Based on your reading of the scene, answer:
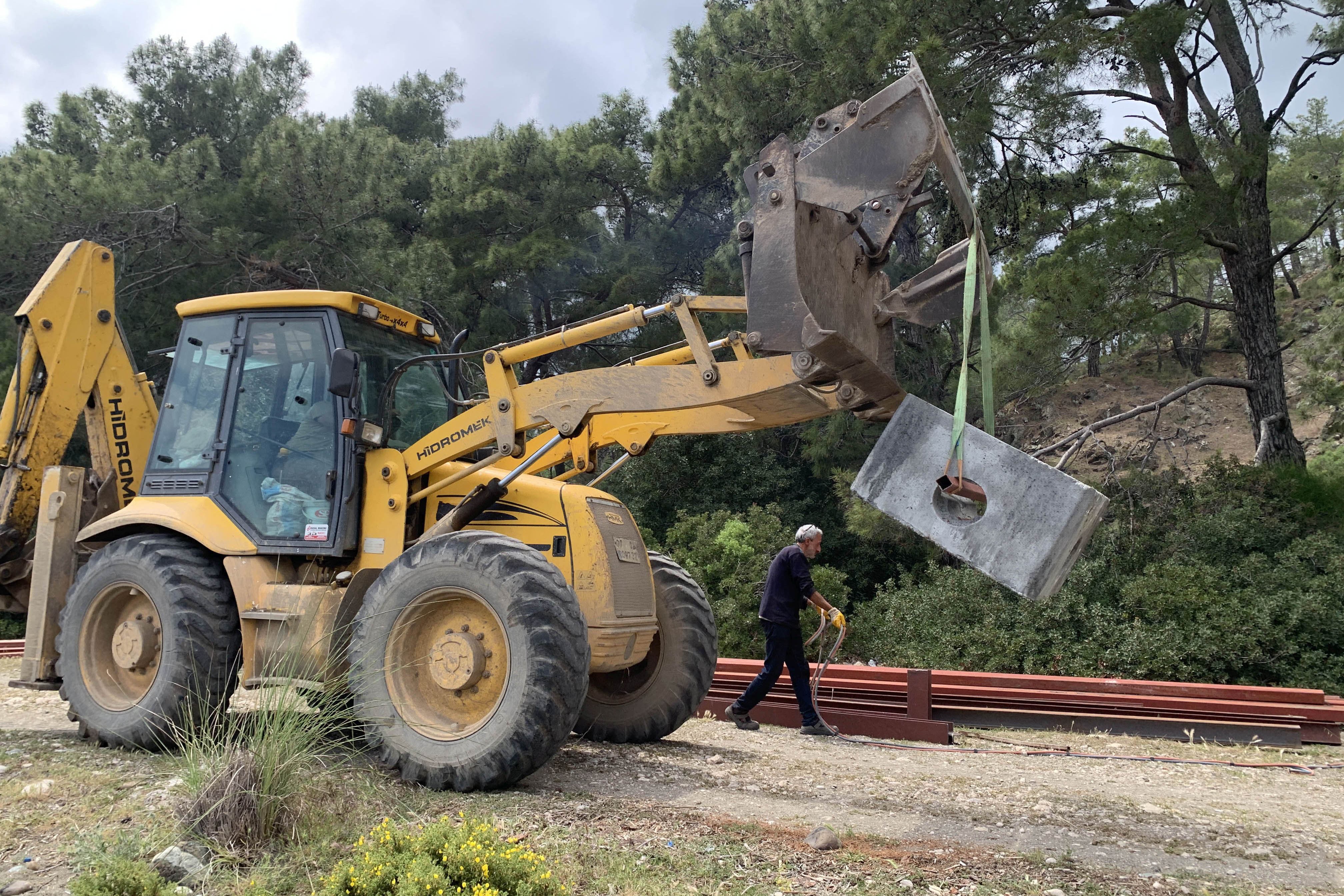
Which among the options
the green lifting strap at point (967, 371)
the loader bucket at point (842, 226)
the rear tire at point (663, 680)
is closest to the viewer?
the green lifting strap at point (967, 371)

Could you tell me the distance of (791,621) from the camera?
296 inches

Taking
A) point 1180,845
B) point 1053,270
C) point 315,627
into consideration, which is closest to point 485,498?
point 315,627

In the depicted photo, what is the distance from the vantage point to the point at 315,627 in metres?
5.65

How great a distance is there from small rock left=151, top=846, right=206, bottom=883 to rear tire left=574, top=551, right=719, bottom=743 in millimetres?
3267

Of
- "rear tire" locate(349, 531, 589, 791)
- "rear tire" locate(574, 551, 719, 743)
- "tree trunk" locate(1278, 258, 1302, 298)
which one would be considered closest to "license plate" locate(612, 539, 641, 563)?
"rear tire" locate(574, 551, 719, 743)

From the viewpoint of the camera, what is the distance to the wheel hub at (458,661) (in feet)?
16.9

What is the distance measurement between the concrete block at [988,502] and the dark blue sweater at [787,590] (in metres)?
2.96

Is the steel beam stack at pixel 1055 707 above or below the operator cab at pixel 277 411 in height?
below

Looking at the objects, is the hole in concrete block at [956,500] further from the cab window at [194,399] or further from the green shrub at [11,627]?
the green shrub at [11,627]

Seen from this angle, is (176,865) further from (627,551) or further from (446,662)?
(627,551)

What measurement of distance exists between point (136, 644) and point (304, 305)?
2.27 meters

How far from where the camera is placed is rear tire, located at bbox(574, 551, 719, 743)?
6512 mm

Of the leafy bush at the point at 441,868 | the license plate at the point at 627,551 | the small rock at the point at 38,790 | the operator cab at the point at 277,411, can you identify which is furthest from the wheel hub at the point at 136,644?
the leafy bush at the point at 441,868

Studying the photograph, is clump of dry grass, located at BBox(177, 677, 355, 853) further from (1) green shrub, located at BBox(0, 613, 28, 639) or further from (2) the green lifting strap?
(1) green shrub, located at BBox(0, 613, 28, 639)
